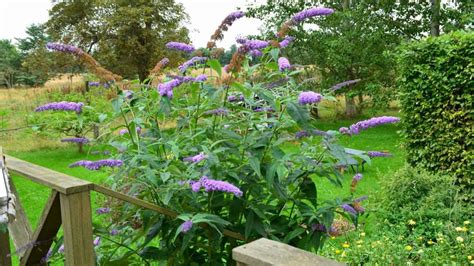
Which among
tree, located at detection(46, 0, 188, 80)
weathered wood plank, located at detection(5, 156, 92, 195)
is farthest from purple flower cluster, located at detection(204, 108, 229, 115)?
tree, located at detection(46, 0, 188, 80)

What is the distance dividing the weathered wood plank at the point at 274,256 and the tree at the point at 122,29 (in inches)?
543

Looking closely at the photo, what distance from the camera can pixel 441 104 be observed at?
5.03 metres

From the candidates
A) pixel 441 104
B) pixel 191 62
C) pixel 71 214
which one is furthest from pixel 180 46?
pixel 441 104

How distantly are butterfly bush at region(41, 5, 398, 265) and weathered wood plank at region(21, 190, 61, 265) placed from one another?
20 cm

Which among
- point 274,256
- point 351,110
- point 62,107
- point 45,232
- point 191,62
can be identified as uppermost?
point 191,62

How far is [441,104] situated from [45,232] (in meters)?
4.40

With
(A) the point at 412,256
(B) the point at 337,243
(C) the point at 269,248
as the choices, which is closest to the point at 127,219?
(C) the point at 269,248

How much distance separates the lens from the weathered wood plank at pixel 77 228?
1572 mm

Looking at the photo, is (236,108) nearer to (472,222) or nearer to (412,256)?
(412,256)

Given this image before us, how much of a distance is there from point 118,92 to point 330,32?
12457 mm

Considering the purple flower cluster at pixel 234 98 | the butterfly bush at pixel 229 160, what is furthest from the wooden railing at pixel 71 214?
the purple flower cluster at pixel 234 98

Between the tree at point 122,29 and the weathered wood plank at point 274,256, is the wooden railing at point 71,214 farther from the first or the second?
the tree at point 122,29

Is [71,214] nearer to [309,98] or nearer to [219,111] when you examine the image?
[219,111]

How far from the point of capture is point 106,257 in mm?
1888
